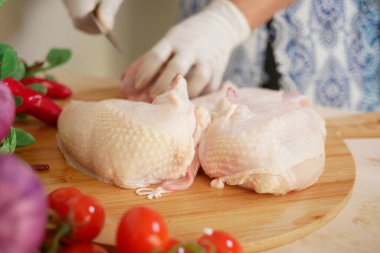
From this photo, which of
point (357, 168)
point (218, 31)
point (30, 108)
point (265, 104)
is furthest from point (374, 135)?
point (30, 108)

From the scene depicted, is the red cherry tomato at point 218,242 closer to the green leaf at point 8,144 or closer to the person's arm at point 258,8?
the green leaf at point 8,144

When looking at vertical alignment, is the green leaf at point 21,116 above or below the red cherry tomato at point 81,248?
below

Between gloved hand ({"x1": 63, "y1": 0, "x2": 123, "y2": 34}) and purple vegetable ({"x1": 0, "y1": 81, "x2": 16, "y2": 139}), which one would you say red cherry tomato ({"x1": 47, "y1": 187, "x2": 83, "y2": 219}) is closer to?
purple vegetable ({"x1": 0, "y1": 81, "x2": 16, "y2": 139})

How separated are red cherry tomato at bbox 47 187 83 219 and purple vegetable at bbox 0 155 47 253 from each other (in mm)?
198

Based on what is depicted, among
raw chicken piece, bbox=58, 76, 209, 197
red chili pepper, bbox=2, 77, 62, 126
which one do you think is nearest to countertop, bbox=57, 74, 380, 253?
raw chicken piece, bbox=58, 76, 209, 197

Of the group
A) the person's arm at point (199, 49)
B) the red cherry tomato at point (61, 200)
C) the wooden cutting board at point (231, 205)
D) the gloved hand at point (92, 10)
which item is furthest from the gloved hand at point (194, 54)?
the red cherry tomato at point (61, 200)

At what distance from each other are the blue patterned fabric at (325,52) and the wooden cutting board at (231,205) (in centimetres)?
78

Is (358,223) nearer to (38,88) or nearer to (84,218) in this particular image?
(84,218)

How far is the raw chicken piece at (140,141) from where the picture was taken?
3.67ft

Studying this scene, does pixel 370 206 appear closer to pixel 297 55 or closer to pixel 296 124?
pixel 296 124

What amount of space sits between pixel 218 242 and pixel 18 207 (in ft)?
1.22

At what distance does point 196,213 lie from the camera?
108cm

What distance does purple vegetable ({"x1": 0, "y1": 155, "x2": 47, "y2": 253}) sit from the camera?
0.57m

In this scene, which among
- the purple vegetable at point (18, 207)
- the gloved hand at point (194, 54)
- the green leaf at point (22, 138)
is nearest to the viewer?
the purple vegetable at point (18, 207)
